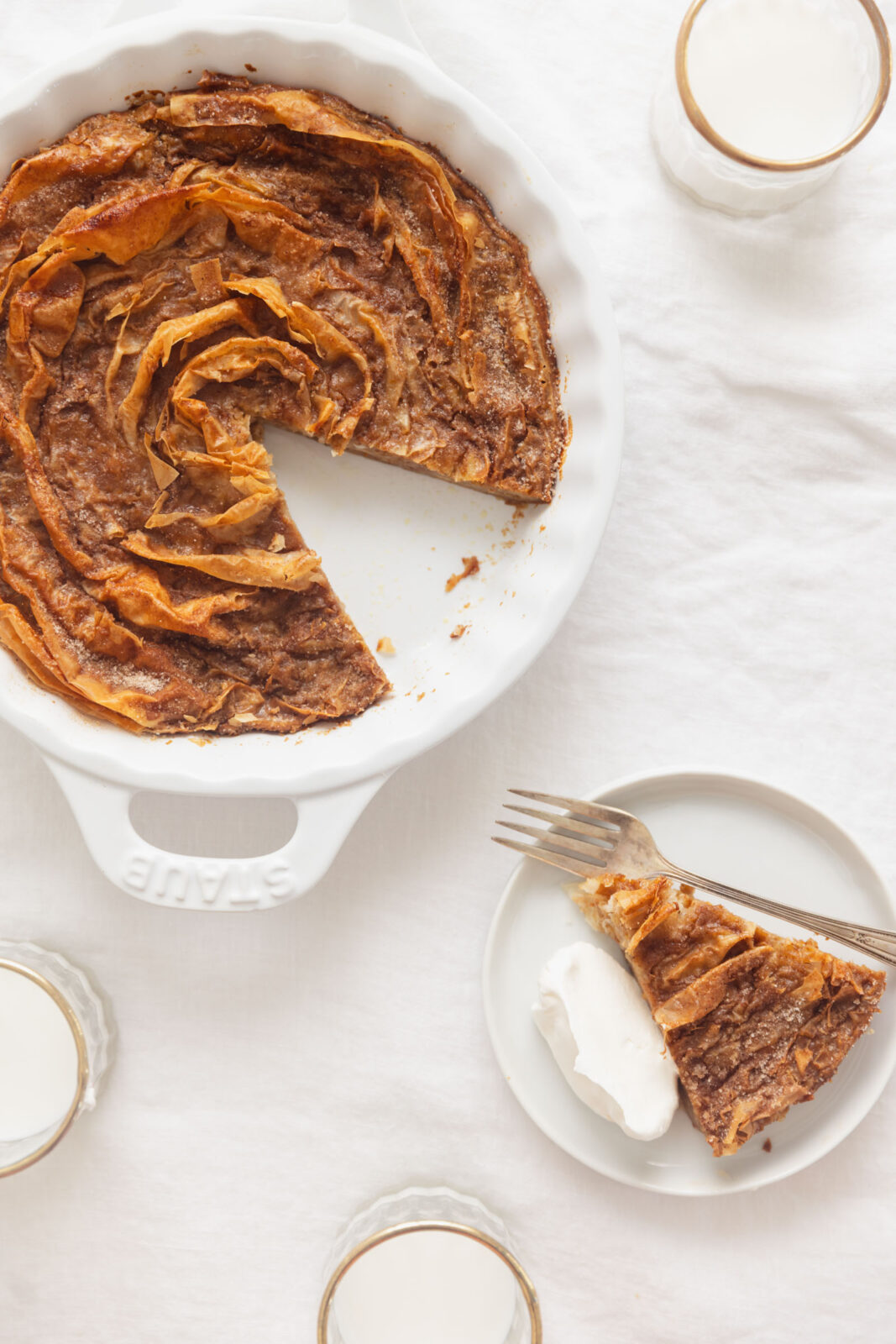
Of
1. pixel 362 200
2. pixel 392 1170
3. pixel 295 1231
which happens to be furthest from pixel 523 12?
pixel 295 1231

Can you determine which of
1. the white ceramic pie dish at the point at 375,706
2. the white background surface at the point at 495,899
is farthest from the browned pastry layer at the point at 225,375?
the white background surface at the point at 495,899

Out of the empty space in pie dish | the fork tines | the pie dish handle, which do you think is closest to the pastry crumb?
the empty space in pie dish

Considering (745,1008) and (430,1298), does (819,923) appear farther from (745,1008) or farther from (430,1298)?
(430,1298)

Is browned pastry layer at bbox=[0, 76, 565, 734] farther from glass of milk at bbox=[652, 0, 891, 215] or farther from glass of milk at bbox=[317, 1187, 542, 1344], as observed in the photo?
glass of milk at bbox=[317, 1187, 542, 1344]

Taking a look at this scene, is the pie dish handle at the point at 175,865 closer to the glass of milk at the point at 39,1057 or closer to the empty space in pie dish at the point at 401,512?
the empty space in pie dish at the point at 401,512

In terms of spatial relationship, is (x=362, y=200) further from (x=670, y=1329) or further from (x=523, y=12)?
(x=670, y=1329)
